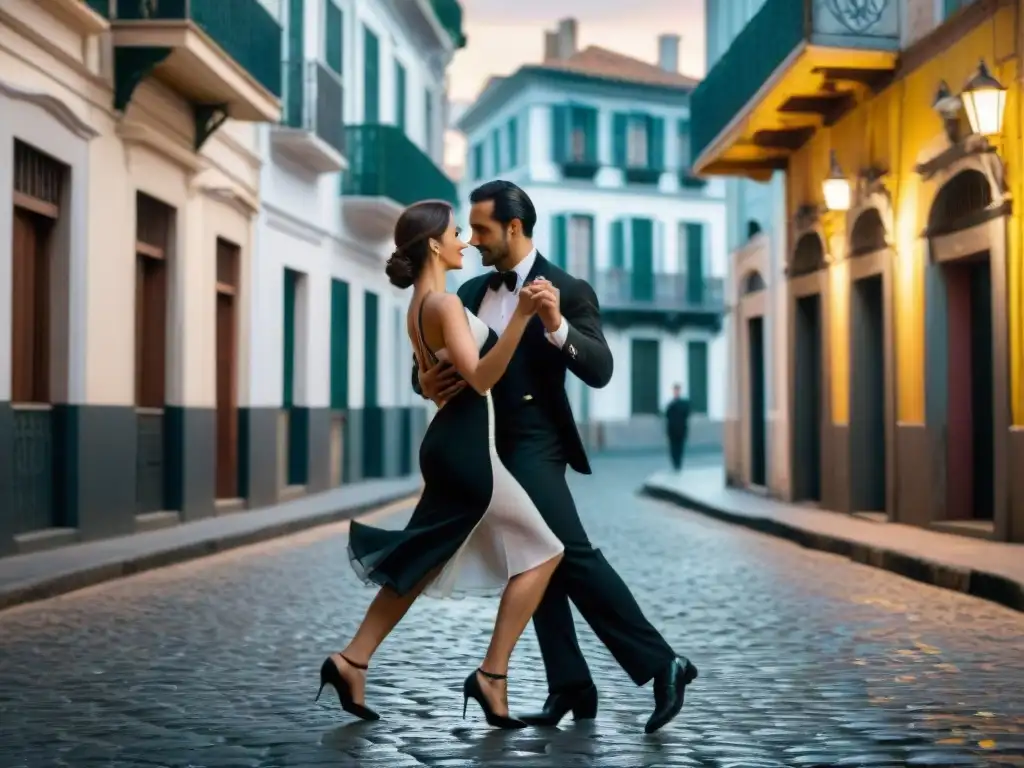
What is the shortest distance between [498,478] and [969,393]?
11.0 metres

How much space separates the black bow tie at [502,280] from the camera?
580cm

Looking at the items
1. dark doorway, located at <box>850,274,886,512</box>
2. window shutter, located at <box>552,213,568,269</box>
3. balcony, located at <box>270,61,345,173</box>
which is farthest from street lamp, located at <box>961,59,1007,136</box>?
window shutter, located at <box>552,213,568,269</box>

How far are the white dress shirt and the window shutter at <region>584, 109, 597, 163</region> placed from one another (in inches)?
1941

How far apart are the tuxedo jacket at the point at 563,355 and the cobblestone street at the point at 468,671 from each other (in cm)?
102

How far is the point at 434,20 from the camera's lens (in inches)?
1296

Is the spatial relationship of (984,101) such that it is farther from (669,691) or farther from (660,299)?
(660,299)

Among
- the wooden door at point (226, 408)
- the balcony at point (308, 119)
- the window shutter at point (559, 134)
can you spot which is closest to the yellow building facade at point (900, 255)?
the balcony at point (308, 119)

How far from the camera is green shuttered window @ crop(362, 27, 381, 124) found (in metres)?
28.0

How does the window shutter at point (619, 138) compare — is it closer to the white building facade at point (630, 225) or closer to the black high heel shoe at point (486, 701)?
the white building facade at point (630, 225)

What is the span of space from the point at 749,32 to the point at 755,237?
472 cm

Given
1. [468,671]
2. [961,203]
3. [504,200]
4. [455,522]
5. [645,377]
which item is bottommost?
[468,671]

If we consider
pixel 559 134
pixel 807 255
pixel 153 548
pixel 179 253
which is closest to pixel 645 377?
pixel 559 134

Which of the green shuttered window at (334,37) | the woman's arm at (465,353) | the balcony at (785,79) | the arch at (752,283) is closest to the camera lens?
the woman's arm at (465,353)

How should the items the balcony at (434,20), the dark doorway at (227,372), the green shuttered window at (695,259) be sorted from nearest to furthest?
1. the dark doorway at (227,372)
2. the balcony at (434,20)
3. the green shuttered window at (695,259)
